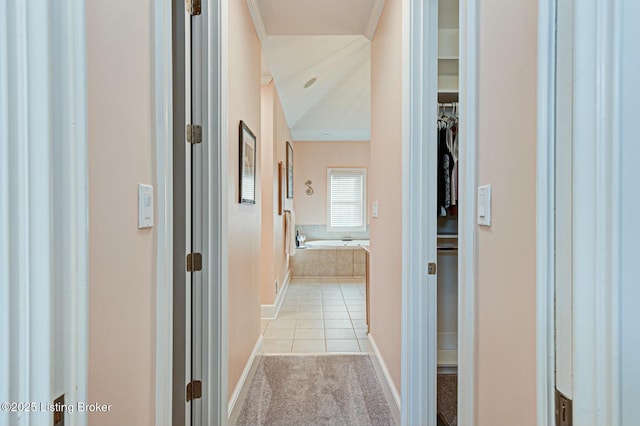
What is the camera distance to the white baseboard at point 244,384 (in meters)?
1.97

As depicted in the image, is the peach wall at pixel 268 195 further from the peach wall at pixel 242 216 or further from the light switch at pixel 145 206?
the light switch at pixel 145 206

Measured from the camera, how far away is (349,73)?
498 cm

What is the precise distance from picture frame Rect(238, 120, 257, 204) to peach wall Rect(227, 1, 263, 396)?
0.06 meters

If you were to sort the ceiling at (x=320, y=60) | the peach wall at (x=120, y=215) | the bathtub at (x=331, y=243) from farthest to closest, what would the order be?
the bathtub at (x=331, y=243) < the ceiling at (x=320, y=60) < the peach wall at (x=120, y=215)

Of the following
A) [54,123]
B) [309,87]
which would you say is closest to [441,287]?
[54,123]

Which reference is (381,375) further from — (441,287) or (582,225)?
(582,225)

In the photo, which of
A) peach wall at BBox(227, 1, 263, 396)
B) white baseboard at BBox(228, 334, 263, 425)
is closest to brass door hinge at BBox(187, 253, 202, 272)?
peach wall at BBox(227, 1, 263, 396)

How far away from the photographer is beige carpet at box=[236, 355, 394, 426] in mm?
2051

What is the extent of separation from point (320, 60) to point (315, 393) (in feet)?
11.4

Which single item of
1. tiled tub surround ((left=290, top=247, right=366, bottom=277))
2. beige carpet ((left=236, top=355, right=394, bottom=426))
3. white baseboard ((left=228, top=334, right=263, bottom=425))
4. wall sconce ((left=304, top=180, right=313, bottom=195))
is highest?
wall sconce ((left=304, top=180, right=313, bottom=195))

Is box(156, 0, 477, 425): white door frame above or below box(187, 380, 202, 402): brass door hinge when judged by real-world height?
above

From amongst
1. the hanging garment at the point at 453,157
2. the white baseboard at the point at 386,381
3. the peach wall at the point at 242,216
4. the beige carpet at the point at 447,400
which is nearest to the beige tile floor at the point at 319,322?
the white baseboard at the point at 386,381

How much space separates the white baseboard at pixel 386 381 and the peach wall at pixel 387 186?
5 centimetres

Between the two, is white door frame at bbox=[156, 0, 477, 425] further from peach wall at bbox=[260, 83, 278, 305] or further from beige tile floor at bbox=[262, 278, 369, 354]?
peach wall at bbox=[260, 83, 278, 305]
